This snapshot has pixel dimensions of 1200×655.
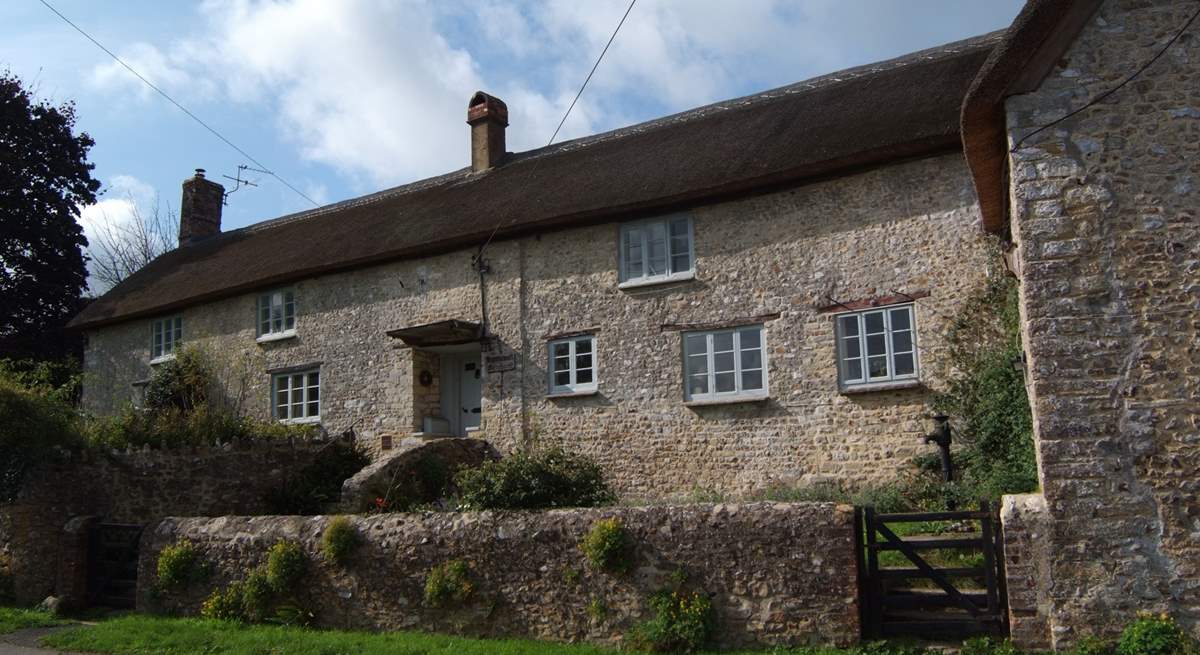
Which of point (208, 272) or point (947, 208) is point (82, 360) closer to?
point (208, 272)

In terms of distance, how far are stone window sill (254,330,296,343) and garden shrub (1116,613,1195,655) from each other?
55.9ft

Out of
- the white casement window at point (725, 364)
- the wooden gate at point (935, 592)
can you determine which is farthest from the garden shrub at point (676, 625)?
the white casement window at point (725, 364)

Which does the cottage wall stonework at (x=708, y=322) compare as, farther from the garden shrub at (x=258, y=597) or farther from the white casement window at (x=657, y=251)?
the garden shrub at (x=258, y=597)

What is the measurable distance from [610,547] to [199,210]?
81.5 feet

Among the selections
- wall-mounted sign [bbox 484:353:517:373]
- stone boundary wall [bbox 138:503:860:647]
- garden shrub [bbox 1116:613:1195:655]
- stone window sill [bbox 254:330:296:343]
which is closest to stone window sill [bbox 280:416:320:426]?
stone window sill [bbox 254:330:296:343]

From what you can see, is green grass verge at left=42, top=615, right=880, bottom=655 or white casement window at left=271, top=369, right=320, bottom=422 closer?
green grass verge at left=42, top=615, right=880, bottom=655

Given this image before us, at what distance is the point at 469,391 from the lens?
1900 centimetres

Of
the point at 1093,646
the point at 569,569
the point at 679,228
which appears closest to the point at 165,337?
the point at 679,228

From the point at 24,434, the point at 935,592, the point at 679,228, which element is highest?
the point at 679,228

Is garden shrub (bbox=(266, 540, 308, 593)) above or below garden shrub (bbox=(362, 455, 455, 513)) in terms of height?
below

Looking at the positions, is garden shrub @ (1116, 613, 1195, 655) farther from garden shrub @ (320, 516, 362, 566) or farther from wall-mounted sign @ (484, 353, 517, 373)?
wall-mounted sign @ (484, 353, 517, 373)

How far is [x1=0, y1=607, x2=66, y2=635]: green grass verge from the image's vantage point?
11580 millimetres

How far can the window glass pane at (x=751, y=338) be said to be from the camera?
15.1 m

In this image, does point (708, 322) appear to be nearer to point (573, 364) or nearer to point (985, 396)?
point (573, 364)
